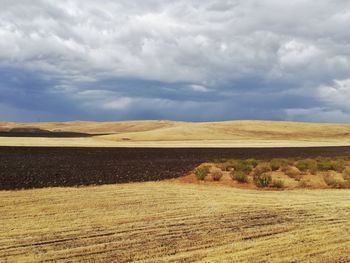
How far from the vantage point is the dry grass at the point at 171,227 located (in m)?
11.2

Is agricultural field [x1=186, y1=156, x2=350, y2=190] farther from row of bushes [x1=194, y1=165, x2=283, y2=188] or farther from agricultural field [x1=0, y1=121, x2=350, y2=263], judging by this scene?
agricultural field [x1=0, y1=121, x2=350, y2=263]

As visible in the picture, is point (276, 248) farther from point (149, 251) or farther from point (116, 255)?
point (116, 255)

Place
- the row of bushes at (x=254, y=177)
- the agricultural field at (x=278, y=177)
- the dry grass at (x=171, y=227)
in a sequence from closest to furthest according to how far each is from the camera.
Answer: the dry grass at (x=171, y=227), the row of bushes at (x=254, y=177), the agricultural field at (x=278, y=177)

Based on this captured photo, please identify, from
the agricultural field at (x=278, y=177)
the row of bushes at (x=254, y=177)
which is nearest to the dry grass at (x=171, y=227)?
the row of bushes at (x=254, y=177)

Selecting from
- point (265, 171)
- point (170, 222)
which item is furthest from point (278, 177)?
point (170, 222)

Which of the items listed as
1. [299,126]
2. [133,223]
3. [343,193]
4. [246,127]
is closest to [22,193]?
[133,223]

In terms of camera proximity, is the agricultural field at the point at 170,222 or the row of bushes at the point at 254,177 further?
the row of bushes at the point at 254,177

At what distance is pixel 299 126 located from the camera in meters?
159

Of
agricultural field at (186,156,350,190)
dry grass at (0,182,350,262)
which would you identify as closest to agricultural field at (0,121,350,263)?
dry grass at (0,182,350,262)

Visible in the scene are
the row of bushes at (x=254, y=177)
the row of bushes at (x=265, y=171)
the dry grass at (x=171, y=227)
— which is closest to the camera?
the dry grass at (x=171, y=227)

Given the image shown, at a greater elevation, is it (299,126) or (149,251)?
(299,126)

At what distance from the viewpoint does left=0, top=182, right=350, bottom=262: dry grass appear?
1123 centimetres

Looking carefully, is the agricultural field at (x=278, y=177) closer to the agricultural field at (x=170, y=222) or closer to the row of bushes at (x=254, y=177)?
the row of bushes at (x=254, y=177)

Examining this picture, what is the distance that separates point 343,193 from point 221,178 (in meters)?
9.83
